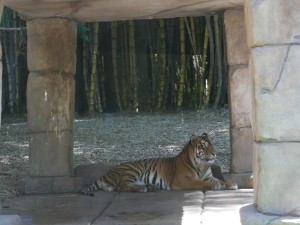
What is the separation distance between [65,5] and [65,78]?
3.33 ft

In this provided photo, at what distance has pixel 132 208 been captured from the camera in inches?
256

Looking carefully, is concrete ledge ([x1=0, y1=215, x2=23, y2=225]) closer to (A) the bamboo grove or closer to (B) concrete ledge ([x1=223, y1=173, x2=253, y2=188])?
(B) concrete ledge ([x1=223, y1=173, x2=253, y2=188])

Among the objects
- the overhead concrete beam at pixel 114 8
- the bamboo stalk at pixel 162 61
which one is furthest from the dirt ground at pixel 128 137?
the overhead concrete beam at pixel 114 8

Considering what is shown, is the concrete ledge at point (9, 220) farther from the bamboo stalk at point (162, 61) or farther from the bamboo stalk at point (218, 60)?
the bamboo stalk at point (162, 61)

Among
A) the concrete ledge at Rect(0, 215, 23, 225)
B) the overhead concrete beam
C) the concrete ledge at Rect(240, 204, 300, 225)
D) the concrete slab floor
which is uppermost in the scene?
the overhead concrete beam

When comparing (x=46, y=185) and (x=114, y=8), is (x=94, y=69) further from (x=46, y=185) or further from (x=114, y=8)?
(x=114, y=8)

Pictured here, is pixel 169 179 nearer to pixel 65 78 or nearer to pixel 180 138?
pixel 65 78

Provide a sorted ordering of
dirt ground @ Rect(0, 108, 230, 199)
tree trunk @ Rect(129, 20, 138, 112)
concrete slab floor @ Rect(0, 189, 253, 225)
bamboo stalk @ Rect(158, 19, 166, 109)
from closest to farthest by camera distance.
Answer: concrete slab floor @ Rect(0, 189, 253, 225) → dirt ground @ Rect(0, 108, 230, 199) → bamboo stalk @ Rect(158, 19, 166, 109) → tree trunk @ Rect(129, 20, 138, 112)

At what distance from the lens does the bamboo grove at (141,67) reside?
41.8 feet

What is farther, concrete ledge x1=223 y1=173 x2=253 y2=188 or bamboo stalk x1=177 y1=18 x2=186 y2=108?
bamboo stalk x1=177 y1=18 x2=186 y2=108

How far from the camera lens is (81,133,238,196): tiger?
776 centimetres

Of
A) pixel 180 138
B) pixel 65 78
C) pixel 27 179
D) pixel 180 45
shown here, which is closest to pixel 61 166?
pixel 27 179

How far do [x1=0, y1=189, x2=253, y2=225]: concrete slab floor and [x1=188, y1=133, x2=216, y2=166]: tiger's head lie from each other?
1.79 feet

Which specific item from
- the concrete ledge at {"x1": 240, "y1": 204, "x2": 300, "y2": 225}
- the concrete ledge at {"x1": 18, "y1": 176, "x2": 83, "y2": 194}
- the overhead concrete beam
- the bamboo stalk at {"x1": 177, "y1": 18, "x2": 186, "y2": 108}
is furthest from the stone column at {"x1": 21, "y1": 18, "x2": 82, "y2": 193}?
the bamboo stalk at {"x1": 177, "y1": 18, "x2": 186, "y2": 108}
